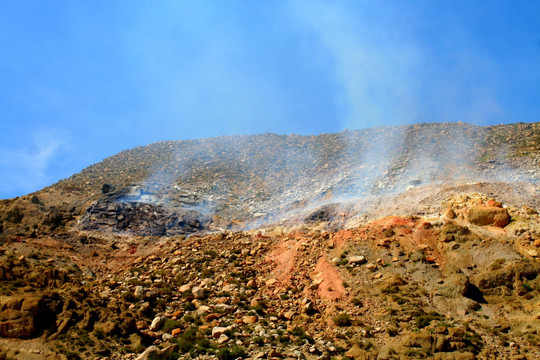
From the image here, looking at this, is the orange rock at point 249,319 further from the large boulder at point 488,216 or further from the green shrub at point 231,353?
the large boulder at point 488,216

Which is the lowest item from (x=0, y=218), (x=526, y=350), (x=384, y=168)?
(x=526, y=350)

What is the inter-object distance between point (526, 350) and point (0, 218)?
1330 inches

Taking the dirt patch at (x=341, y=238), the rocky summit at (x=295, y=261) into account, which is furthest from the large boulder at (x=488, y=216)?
the dirt patch at (x=341, y=238)

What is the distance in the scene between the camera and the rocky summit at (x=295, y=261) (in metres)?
13.1

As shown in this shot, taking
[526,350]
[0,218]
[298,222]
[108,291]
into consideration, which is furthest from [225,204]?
[526,350]

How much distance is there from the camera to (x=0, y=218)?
28.8m

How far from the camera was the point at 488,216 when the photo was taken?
747 inches

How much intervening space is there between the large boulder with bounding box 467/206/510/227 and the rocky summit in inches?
2.8

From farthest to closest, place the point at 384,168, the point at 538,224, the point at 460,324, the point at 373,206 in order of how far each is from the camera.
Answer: the point at 384,168 < the point at 373,206 < the point at 538,224 < the point at 460,324

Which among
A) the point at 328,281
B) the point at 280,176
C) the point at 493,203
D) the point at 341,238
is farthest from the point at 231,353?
the point at 280,176

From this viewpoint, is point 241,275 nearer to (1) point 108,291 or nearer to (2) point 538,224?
(1) point 108,291

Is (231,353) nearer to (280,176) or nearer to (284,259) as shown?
(284,259)

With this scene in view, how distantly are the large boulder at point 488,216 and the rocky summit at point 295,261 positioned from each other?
7cm

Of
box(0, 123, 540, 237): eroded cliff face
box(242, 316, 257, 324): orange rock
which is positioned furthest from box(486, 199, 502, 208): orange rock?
box(242, 316, 257, 324): orange rock
